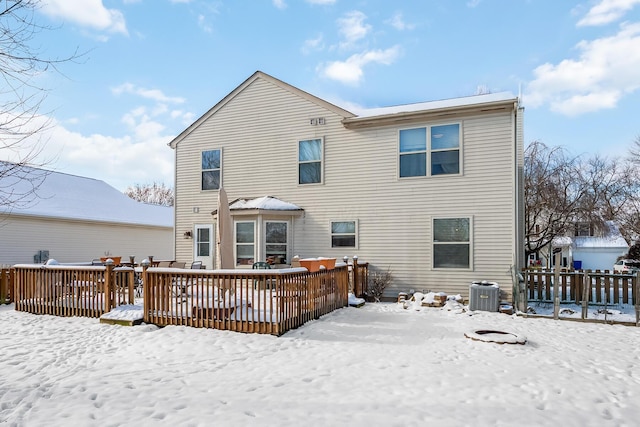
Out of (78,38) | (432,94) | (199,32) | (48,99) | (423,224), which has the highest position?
(432,94)

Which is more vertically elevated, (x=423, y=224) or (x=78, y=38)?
(x=78, y=38)

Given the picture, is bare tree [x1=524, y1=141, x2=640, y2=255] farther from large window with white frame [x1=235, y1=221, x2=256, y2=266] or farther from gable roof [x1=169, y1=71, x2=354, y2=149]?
large window with white frame [x1=235, y1=221, x2=256, y2=266]

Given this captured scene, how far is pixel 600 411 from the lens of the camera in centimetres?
384

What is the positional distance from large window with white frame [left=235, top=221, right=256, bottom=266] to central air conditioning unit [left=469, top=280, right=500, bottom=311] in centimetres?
637

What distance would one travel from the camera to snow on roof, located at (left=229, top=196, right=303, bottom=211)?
11833 millimetres

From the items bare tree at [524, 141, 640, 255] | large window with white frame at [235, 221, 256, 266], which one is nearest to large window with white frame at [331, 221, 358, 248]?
large window with white frame at [235, 221, 256, 266]

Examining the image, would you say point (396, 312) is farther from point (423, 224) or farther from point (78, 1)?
point (78, 1)

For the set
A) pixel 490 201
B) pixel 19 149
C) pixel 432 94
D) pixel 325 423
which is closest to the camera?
pixel 325 423

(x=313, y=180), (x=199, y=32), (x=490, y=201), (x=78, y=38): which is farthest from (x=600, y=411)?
(x=199, y=32)

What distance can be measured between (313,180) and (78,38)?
23.8ft

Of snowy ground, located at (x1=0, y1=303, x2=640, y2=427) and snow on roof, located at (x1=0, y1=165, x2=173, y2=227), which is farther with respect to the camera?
snow on roof, located at (x1=0, y1=165, x2=173, y2=227)

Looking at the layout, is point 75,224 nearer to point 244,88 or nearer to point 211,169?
point 211,169

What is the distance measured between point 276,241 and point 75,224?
1073 centimetres

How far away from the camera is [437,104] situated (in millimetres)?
12000
